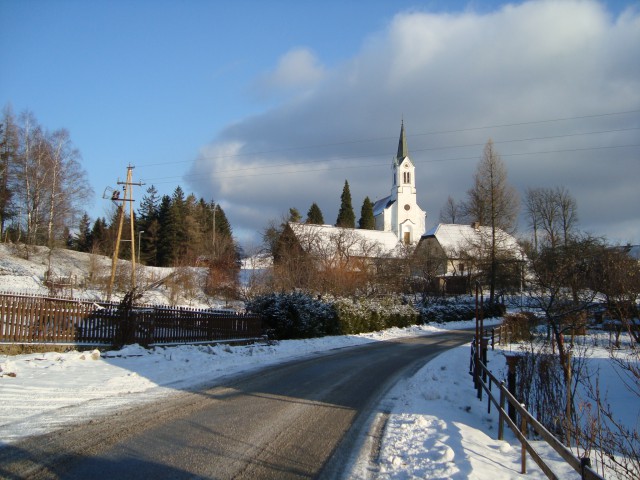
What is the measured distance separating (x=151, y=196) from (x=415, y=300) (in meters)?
51.8

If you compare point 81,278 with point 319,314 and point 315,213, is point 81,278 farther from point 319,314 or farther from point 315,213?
point 315,213

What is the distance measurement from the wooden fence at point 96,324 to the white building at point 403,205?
7047cm

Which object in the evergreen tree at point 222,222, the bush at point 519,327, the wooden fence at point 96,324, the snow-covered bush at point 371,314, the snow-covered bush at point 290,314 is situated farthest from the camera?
the evergreen tree at point 222,222

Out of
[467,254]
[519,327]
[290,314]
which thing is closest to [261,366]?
[290,314]

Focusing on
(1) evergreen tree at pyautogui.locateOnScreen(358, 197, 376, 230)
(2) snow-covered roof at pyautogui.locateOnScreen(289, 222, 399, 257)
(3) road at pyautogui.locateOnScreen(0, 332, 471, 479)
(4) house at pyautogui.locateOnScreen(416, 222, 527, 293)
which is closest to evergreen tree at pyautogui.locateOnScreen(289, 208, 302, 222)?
(2) snow-covered roof at pyautogui.locateOnScreen(289, 222, 399, 257)

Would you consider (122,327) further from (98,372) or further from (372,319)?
(372,319)

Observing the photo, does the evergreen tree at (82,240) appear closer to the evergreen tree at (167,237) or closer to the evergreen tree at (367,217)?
the evergreen tree at (167,237)

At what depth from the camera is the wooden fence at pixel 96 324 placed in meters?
13.9

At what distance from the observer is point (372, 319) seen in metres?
31.8

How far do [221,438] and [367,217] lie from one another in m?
96.9

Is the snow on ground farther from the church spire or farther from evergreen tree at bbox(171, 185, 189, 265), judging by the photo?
the church spire

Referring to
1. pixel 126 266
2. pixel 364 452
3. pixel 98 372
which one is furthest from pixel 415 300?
pixel 364 452

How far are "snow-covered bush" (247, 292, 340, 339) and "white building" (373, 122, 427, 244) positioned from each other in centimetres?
6302

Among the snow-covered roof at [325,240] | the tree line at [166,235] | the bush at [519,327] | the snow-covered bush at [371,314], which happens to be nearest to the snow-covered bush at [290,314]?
the snow-covered bush at [371,314]
